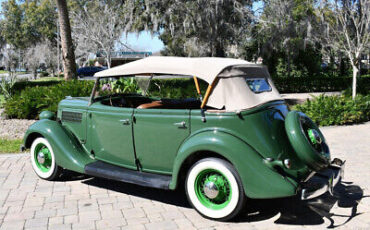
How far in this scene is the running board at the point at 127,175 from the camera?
12.6ft

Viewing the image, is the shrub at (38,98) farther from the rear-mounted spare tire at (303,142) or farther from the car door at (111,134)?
the rear-mounted spare tire at (303,142)

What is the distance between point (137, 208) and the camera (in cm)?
402

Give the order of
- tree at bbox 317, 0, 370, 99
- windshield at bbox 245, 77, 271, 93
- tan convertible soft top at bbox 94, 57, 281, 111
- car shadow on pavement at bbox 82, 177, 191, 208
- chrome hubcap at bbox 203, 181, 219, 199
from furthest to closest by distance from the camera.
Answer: tree at bbox 317, 0, 370, 99 → car shadow on pavement at bbox 82, 177, 191, 208 → windshield at bbox 245, 77, 271, 93 → tan convertible soft top at bbox 94, 57, 281, 111 → chrome hubcap at bbox 203, 181, 219, 199

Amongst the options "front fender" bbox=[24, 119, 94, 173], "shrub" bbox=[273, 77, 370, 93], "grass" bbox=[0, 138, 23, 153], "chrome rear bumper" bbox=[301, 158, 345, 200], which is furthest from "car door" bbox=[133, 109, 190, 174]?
"shrub" bbox=[273, 77, 370, 93]

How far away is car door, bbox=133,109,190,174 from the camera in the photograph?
12.4 feet

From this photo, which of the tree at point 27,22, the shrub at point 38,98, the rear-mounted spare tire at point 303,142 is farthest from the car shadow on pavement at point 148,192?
the tree at point 27,22

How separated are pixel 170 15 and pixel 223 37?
9.53ft

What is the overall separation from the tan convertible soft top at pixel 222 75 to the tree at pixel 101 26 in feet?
58.8

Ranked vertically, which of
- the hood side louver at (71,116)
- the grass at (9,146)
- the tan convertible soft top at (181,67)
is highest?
the tan convertible soft top at (181,67)

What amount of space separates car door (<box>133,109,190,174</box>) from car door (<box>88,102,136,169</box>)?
0.13 m

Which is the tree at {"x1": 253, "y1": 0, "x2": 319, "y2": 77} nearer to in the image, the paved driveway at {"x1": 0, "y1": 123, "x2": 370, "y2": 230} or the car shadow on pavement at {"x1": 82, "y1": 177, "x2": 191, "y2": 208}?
the paved driveway at {"x1": 0, "y1": 123, "x2": 370, "y2": 230}

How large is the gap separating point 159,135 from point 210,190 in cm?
84

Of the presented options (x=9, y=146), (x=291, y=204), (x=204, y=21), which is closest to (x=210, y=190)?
(x=291, y=204)

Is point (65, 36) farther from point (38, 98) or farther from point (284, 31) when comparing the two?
point (284, 31)
